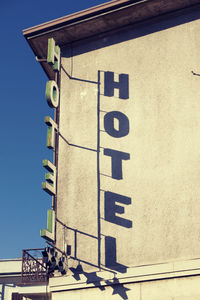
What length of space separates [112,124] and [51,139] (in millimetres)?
3454

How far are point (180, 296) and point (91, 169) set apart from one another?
320 inches

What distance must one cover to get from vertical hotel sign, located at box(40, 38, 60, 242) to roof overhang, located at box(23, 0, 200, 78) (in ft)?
3.98

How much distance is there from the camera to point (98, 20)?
29.0 meters

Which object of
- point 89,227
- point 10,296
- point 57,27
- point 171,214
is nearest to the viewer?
point 171,214

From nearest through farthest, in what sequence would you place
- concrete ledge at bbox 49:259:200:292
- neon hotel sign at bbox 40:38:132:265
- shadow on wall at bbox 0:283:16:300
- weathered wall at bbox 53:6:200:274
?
concrete ledge at bbox 49:259:200:292 → weathered wall at bbox 53:6:200:274 → neon hotel sign at bbox 40:38:132:265 → shadow on wall at bbox 0:283:16:300

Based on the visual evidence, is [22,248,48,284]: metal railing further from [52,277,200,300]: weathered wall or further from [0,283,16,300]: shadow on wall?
[0,283,16,300]: shadow on wall

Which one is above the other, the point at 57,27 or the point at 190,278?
the point at 57,27

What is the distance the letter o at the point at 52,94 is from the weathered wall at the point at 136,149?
3.87ft

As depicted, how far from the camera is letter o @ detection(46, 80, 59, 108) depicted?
90.7 feet

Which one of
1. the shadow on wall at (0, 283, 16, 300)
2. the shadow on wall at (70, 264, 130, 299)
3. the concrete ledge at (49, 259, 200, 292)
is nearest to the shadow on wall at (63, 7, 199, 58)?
the shadow on wall at (70, 264, 130, 299)

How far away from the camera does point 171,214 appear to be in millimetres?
24344

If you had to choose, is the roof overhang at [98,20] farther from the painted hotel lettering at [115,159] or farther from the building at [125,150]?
the painted hotel lettering at [115,159]

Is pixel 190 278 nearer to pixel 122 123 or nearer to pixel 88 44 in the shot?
pixel 122 123

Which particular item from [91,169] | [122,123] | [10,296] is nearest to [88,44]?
[122,123]
